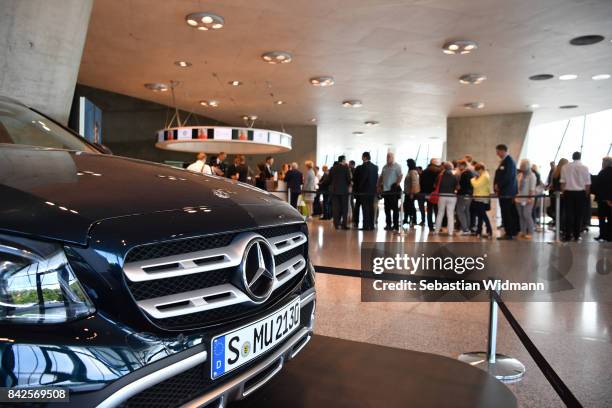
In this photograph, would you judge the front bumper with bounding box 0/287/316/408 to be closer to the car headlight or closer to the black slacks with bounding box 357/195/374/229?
the car headlight

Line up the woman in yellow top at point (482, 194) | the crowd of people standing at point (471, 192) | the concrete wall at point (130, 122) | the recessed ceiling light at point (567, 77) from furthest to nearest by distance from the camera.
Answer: the concrete wall at point (130, 122) → the recessed ceiling light at point (567, 77) → the woman in yellow top at point (482, 194) → the crowd of people standing at point (471, 192)

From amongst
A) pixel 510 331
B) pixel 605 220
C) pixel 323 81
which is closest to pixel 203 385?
pixel 510 331

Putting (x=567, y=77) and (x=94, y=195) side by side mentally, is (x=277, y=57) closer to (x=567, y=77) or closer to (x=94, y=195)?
(x=567, y=77)

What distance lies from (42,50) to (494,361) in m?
4.83

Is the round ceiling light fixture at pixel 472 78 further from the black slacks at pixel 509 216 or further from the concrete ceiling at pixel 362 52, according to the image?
the black slacks at pixel 509 216

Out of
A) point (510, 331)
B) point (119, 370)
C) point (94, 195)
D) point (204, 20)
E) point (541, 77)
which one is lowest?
point (510, 331)

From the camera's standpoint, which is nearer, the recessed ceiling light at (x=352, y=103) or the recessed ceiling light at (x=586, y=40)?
the recessed ceiling light at (x=586, y=40)

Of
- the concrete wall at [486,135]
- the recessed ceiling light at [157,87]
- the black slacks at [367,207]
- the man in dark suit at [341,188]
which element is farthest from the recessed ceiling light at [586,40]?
the recessed ceiling light at [157,87]

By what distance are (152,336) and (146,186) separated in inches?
20.5

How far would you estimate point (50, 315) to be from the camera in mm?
950

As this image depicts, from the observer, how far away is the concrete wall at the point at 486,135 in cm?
1673

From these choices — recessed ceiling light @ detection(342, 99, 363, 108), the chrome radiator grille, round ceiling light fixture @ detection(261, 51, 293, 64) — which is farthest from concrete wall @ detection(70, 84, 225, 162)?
the chrome radiator grille

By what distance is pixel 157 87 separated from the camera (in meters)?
13.8

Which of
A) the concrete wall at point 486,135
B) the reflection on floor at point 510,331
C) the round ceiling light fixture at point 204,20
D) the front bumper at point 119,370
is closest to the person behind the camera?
the front bumper at point 119,370
